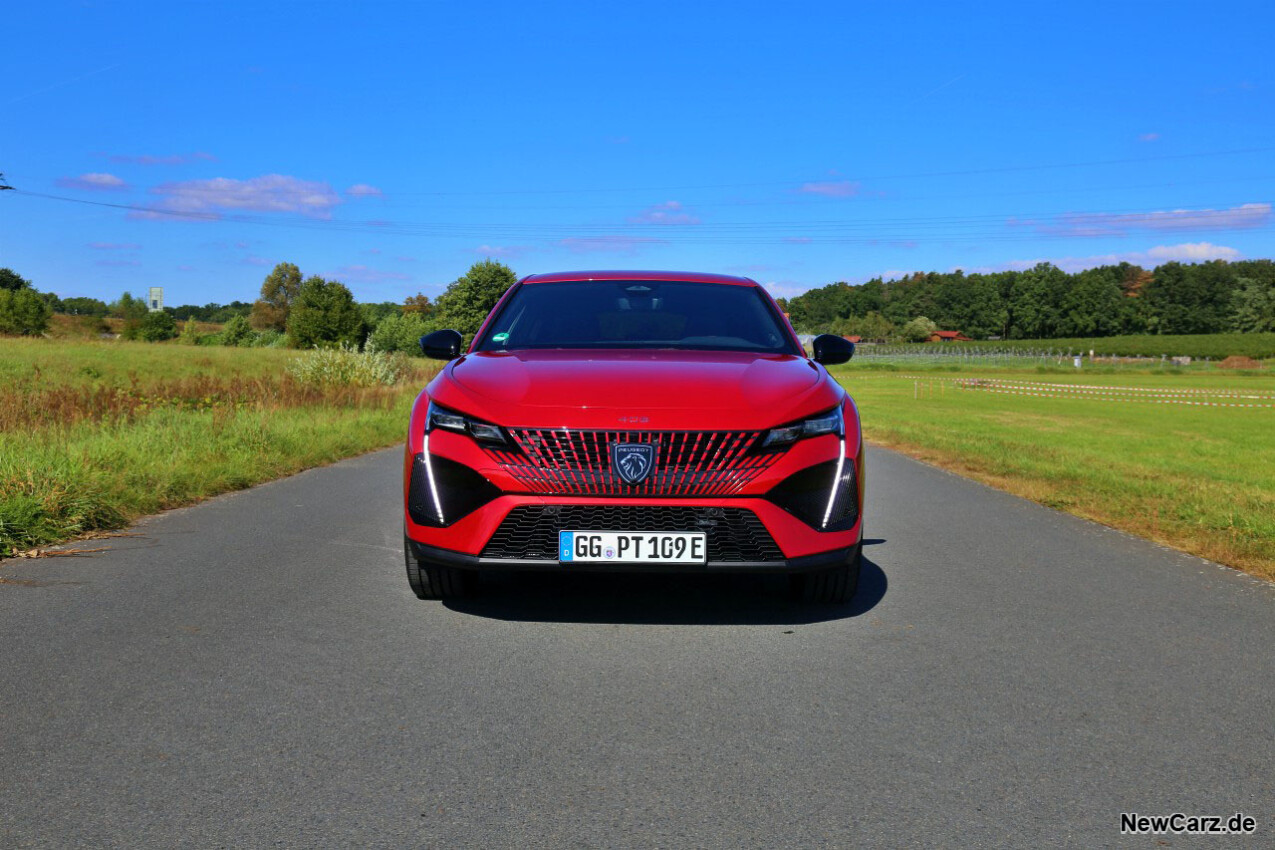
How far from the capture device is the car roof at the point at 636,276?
260 inches

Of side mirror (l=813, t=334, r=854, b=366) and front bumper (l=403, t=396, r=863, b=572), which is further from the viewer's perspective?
side mirror (l=813, t=334, r=854, b=366)

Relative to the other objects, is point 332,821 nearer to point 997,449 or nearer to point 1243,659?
point 1243,659

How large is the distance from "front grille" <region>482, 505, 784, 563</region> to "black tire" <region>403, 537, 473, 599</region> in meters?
0.74

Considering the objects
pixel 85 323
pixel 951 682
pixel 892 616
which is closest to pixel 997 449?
pixel 892 616

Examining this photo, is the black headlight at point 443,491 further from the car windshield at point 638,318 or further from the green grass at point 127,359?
the green grass at point 127,359

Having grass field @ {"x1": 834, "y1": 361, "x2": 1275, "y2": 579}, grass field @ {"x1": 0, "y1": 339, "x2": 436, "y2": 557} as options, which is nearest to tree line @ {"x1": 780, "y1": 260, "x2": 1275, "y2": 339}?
grass field @ {"x1": 834, "y1": 361, "x2": 1275, "y2": 579}

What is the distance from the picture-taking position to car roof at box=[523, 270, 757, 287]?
6.61m

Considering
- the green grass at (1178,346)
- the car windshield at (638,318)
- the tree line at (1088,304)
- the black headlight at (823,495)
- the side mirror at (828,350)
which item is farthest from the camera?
the tree line at (1088,304)

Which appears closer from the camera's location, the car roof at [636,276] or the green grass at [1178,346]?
the car roof at [636,276]

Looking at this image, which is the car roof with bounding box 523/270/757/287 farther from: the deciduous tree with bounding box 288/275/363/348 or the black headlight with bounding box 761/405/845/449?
the deciduous tree with bounding box 288/275/363/348

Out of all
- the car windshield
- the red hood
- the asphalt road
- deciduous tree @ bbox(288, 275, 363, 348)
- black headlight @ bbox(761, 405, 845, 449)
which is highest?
deciduous tree @ bbox(288, 275, 363, 348)

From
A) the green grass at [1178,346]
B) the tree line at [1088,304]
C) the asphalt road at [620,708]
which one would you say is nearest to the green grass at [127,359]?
the asphalt road at [620,708]

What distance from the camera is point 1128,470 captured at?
13.7 metres

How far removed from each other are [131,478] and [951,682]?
24.3 ft
